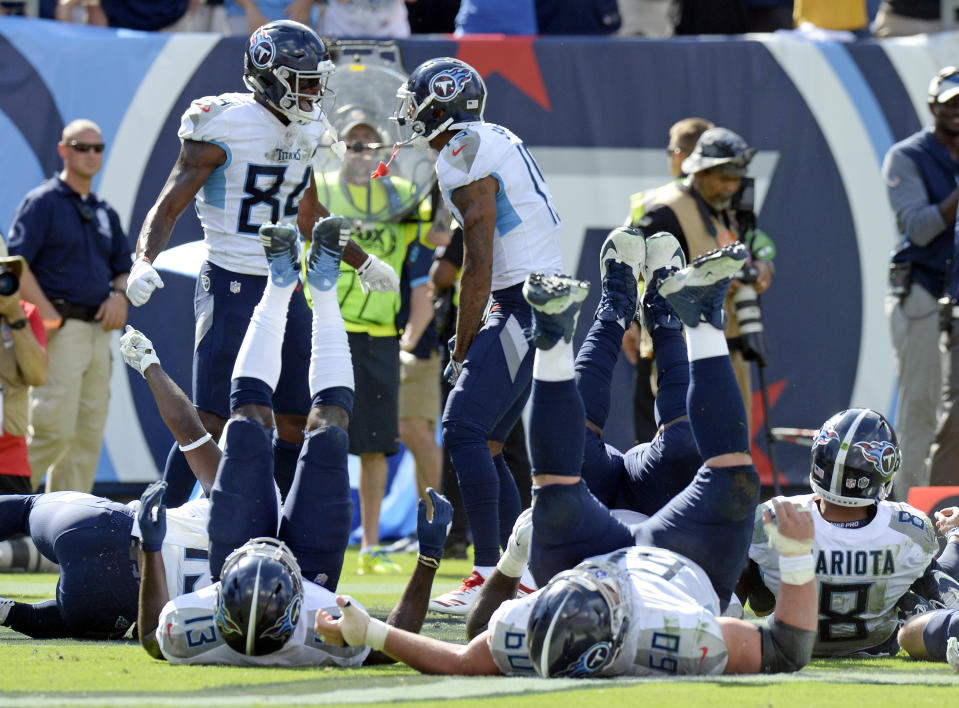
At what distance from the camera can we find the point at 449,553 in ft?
26.2

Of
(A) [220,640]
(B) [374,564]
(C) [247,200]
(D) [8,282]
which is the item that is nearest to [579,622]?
(A) [220,640]

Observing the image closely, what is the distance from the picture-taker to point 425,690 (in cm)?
358

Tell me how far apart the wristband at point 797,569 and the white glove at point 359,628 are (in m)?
1.03

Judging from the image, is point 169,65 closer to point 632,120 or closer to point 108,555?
point 632,120

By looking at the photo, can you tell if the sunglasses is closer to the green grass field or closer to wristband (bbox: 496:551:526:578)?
the green grass field

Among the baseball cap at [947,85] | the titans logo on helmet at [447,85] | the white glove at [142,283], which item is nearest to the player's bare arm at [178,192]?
the white glove at [142,283]

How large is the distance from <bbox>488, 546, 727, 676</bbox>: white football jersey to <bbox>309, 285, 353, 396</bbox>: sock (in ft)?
3.23

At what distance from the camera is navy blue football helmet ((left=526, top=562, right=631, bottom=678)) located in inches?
141

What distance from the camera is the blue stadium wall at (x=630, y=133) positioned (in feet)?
28.9

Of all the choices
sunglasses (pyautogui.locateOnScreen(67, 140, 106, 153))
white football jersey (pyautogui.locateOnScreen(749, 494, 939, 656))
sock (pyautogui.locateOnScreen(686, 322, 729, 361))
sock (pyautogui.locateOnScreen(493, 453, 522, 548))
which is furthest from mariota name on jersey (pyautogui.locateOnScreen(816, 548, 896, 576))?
sunglasses (pyautogui.locateOnScreen(67, 140, 106, 153))

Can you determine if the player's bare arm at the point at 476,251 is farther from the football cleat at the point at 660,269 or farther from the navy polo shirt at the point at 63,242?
the navy polo shirt at the point at 63,242

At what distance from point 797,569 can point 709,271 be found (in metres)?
0.82

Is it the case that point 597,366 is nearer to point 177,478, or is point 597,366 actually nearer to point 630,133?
point 177,478

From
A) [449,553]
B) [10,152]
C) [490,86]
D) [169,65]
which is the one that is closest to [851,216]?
[490,86]
